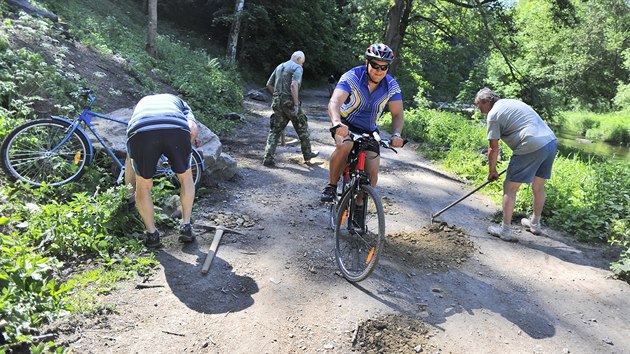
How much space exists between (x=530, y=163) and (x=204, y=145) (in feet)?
15.2

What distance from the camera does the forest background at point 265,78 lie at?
3.81 meters

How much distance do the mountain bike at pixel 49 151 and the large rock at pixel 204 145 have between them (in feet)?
0.98

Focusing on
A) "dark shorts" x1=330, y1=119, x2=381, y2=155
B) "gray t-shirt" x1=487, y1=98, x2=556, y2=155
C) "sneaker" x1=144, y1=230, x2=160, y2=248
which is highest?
"gray t-shirt" x1=487, y1=98, x2=556, y2=155

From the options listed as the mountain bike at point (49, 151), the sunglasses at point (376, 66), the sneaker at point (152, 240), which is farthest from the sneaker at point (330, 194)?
the mountain bike at point (49, 151)

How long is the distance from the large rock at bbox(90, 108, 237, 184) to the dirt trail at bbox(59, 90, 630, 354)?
45 cm

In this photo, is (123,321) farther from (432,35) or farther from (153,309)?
(432,35)

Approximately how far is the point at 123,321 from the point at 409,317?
227cm

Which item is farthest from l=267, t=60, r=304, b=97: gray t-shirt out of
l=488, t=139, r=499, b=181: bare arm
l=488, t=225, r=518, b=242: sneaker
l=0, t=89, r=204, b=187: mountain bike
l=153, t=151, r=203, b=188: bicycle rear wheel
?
l=488, t=225, r=518, b=242: sneaker

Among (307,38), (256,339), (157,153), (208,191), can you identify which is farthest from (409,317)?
(307,38)

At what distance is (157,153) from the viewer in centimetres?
388

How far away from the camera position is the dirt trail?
10.4 ft

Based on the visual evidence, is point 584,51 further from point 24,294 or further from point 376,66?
point 24,294

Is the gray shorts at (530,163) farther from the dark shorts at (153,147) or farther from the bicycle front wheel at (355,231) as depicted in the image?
the dark shorts at (153,147)

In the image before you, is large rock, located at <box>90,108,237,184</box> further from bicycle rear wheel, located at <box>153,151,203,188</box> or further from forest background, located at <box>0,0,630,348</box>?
forest background, located at <box>0,0,630,348</box>
